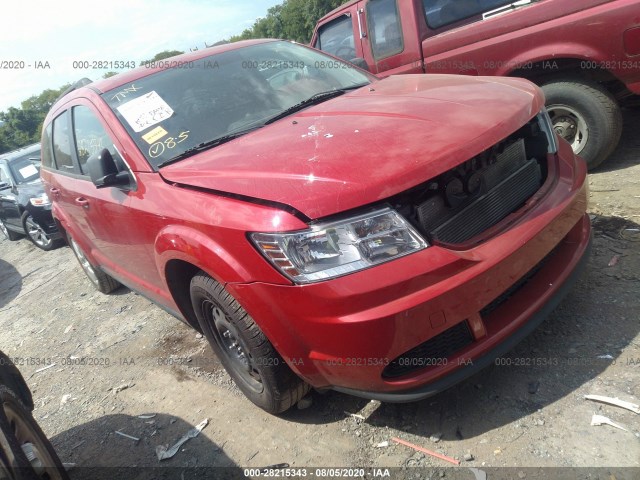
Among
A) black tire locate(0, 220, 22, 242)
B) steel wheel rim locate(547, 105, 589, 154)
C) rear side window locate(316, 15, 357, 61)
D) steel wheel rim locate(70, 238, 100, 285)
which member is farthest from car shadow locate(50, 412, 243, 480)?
black tire locate(0, 220, 22, 242)

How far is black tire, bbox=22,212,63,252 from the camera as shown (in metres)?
7.69

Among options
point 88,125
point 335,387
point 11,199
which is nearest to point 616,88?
point 335,387

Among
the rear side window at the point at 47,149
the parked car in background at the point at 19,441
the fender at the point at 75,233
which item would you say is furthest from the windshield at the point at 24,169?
the parked car in background at the point at 19,441

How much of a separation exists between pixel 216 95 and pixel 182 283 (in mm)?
1185

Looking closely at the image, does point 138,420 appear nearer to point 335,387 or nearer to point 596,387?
point 335,387

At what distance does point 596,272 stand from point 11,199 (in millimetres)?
8776

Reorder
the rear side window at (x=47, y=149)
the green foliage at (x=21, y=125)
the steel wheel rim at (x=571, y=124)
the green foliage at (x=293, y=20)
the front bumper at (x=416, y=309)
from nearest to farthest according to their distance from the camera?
the front bumper at (x=416, y=309) → the steel wheel rim at (x=571, y=124) → the rear side window at (x=47, y=149) → the green foliage at (x=21, y=125) → the green foliage at (x=293, y=20)

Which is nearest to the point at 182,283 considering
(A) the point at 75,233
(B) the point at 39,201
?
(A) the point at 75,233

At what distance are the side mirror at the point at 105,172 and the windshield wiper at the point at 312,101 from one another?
0.87m

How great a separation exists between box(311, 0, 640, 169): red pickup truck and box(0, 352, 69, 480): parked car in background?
3.20m

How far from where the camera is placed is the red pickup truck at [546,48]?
3.64 m

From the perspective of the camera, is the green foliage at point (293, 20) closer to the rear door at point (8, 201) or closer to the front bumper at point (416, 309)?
the rear door at point (8, 201)

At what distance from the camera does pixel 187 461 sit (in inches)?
95.8

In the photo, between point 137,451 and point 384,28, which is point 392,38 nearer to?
point 384,28
